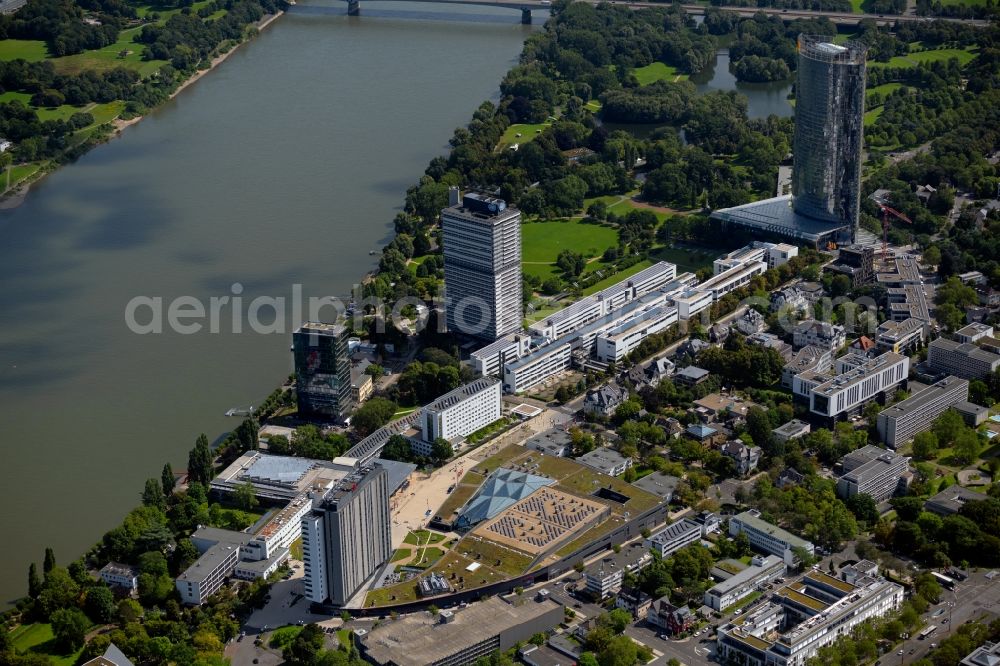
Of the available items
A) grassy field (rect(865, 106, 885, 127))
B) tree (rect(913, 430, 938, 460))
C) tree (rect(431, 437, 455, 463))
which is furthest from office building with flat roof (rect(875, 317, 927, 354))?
grassy field (rect(865, 106, 885, 127))

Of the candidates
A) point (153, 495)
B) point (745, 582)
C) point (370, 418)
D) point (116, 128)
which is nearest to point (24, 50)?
point (116, 128)

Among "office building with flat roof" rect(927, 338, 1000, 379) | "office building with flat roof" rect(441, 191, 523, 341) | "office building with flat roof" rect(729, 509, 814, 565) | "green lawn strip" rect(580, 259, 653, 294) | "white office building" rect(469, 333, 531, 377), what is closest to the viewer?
"office building with flat roof" rect(729, 509, 814, 565)

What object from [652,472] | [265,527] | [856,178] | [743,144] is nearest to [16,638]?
[265,527]

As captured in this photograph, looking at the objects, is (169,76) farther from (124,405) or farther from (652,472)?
(652,472)

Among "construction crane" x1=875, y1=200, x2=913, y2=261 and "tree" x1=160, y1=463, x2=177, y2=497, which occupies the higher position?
"construction crane" x1=875, y1=200, x2=913, y2=261

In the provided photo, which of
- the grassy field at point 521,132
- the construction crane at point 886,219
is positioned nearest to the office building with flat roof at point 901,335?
the construction crane at point 886,219

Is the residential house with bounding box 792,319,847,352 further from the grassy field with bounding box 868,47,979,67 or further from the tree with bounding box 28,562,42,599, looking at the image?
the grassy field with bounding box 868,47,979,67

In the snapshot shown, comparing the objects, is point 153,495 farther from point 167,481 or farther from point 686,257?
point 686,257

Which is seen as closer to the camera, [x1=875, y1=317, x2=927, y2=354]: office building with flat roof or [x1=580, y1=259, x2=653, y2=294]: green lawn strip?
[x1=875, y1=317, x2=927, y2=354]: office building with flat roof
